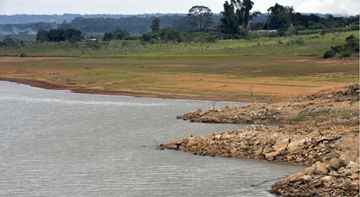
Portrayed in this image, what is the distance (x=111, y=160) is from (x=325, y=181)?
28.9ft

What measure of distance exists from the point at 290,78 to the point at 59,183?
33520mm

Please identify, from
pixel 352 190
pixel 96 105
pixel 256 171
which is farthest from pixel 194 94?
pixel 352 190

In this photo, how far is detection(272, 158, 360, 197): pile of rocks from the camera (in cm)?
1922

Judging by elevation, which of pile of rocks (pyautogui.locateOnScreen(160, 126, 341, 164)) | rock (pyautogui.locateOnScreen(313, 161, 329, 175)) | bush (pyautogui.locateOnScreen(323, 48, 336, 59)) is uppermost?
rock (pyautogui.locateOnScreen(313, 161, 329, 175))

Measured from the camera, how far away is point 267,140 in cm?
2625

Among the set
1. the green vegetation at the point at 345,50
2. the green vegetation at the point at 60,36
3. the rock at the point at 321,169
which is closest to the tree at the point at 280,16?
the green vegetation at the point at 60,36

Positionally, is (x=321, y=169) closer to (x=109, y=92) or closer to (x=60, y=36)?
(x=109, y=92)

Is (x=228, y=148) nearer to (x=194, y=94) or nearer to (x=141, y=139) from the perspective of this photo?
(x=141, y=139)

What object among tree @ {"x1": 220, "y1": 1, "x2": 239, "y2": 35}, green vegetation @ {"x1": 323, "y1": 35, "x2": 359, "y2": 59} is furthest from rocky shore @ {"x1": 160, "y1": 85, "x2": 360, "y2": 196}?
tree @ {"x1": 220, "y1": 1, "x2": 239, "y2": 35}

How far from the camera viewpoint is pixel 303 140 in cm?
2527

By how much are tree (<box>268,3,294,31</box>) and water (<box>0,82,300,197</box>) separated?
83.6m

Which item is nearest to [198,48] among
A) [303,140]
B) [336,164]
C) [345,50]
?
[345,50]

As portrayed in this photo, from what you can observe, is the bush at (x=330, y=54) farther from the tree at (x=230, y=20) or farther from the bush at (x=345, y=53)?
the tree at (x=230, y=20)

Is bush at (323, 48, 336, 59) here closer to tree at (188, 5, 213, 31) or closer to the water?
the water
